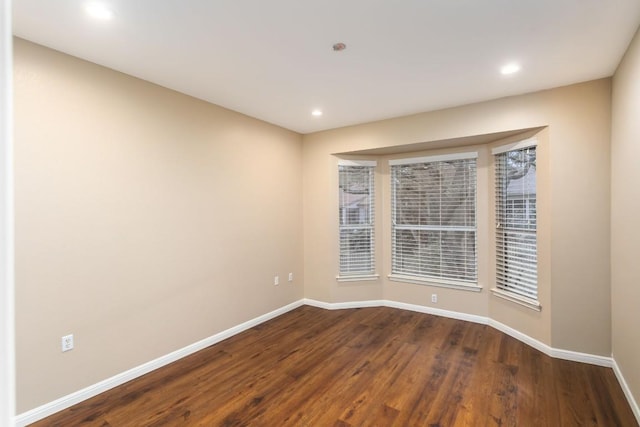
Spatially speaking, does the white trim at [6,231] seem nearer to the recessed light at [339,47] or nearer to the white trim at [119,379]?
the recessed light at [339,47]

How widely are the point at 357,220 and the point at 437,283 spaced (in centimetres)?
140

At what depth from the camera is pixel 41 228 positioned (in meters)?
2.20

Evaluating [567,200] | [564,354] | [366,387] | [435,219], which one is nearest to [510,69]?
[567,200]

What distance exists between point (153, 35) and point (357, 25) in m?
1.39

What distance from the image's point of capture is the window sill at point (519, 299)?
317 cm

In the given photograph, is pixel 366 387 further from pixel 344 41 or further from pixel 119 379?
pixel 344 41

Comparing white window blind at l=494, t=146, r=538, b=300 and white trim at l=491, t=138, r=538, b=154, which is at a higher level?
white trim at l=491, t=138, r=538, b=154

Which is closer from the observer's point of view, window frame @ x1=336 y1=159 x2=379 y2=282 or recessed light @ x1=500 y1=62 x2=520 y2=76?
recessed light @ x1=500 y1=62 x2=520 y2=76

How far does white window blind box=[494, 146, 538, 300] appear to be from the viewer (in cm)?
326

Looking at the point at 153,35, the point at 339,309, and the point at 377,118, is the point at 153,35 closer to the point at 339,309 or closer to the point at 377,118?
the point at 377,118

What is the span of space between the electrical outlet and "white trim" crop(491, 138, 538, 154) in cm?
450

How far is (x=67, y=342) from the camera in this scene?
2318mm

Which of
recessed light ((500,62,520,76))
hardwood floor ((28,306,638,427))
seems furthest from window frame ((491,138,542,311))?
recessed light ((500,62,520,76))

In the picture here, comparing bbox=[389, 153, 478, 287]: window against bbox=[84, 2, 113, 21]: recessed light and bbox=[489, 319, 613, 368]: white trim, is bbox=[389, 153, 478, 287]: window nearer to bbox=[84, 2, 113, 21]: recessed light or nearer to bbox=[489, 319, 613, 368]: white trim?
bbox=[489, 319, 613, 368]: white trim
